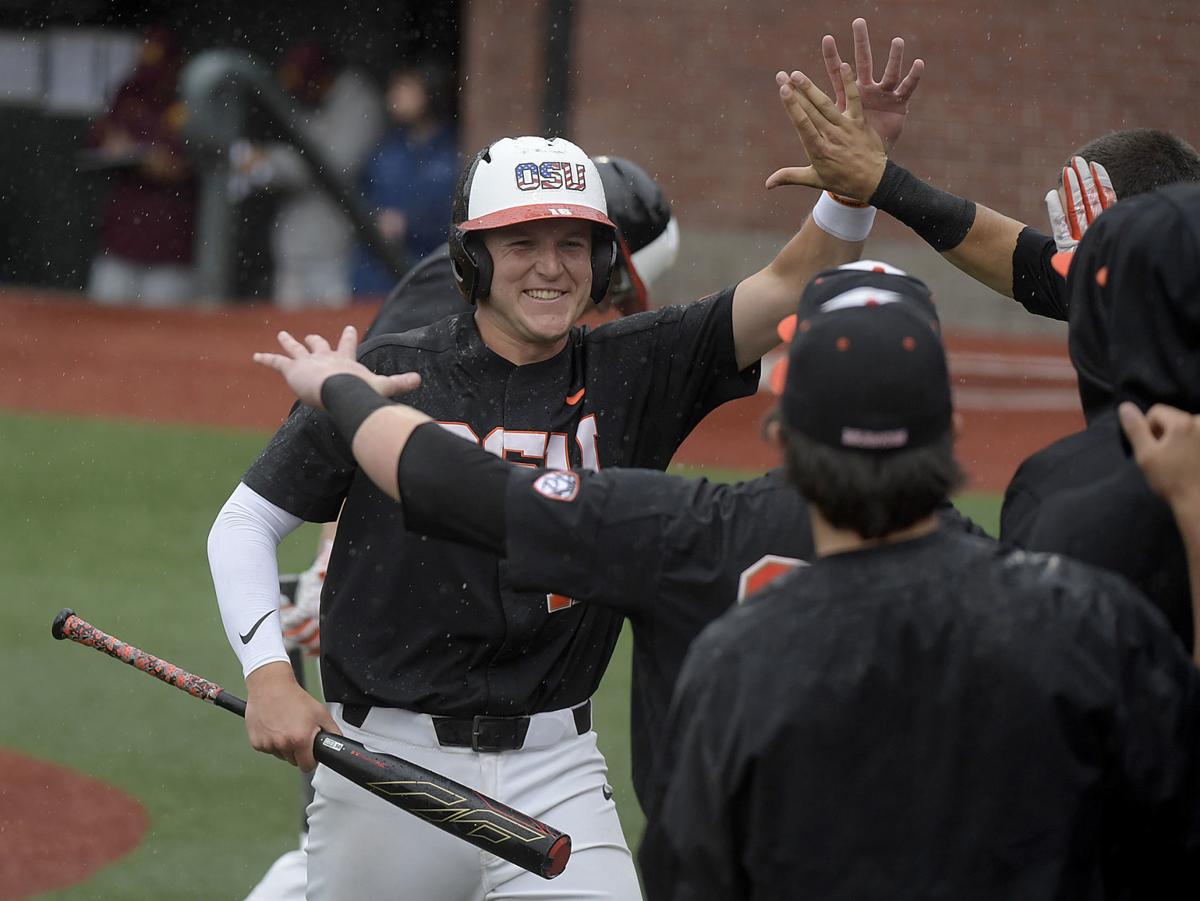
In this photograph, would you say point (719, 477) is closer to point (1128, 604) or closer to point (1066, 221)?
point (1066, 221)

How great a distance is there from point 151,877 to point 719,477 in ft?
18.2

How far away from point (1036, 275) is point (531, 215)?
1.05 meters

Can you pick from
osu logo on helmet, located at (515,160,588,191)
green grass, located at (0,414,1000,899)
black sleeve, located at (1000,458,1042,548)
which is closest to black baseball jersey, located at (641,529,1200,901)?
black sleeve, located at (1000,458,1042,548)

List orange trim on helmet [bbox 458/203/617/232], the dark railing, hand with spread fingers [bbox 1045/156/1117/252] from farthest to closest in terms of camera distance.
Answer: the dark railing, orange trim on helmet [bbox 458/203/617/232], hand with spread fingers [bbox 1045/156/1117/252]

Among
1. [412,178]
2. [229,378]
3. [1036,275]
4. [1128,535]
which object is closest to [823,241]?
[1036,275]

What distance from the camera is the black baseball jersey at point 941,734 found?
6.65 feet

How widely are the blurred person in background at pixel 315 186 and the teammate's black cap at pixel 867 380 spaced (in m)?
12.0

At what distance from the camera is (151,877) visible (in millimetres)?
5039

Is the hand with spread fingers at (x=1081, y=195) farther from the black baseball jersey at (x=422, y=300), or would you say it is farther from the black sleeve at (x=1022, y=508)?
the black baseball jersey at (x=422, y=300)

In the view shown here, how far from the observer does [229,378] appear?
12.2 meters

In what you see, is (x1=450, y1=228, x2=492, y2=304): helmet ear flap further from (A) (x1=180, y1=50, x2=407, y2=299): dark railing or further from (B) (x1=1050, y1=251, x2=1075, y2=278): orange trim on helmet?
(A) (x1=180, y1=50, x2=407, y2=299): dark railing

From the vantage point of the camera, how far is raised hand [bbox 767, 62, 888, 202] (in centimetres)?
331

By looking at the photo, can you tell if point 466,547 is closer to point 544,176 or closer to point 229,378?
point 544,176

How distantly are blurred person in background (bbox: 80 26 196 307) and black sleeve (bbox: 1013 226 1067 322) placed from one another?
443 inches
